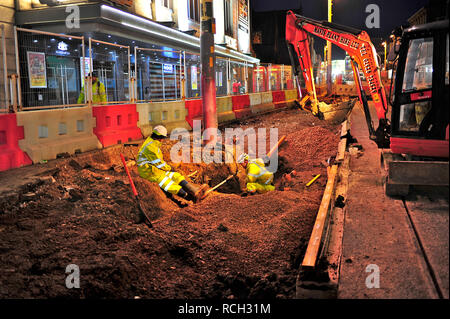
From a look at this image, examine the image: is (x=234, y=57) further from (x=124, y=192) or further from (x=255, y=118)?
(x=124, y=192)

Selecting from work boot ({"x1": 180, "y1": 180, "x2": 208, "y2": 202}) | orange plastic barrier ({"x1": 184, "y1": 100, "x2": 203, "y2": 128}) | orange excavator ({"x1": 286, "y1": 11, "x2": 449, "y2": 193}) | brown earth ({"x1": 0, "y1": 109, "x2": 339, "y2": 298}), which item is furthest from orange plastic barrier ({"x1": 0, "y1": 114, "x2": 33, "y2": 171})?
orange plastic barrier ({"x1": 184, "y1": 100, "x2": 203, "y2": 128})

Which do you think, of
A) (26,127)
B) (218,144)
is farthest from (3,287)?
(218,144)

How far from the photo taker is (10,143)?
24.6 feet

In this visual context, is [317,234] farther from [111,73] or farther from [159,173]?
[111,73]

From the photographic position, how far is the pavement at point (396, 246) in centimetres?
335

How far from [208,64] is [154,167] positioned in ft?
12.2

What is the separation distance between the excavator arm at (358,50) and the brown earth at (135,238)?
6.39 feet

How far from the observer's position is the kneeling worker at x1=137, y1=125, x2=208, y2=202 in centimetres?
745

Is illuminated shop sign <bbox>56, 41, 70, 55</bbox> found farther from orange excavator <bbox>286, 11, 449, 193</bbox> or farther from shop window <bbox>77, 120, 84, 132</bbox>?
orange excavator <bbox>286, 11, 449, 193</bbox>

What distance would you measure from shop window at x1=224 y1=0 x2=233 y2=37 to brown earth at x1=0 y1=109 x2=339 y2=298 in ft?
88.3

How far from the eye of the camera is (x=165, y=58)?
14.1 meters

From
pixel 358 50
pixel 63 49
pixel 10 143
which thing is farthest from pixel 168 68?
pixel 10 143

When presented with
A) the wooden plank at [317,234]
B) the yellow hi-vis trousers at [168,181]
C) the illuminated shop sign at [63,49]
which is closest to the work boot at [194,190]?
the yellow hi-vis trousers at [168,181]
